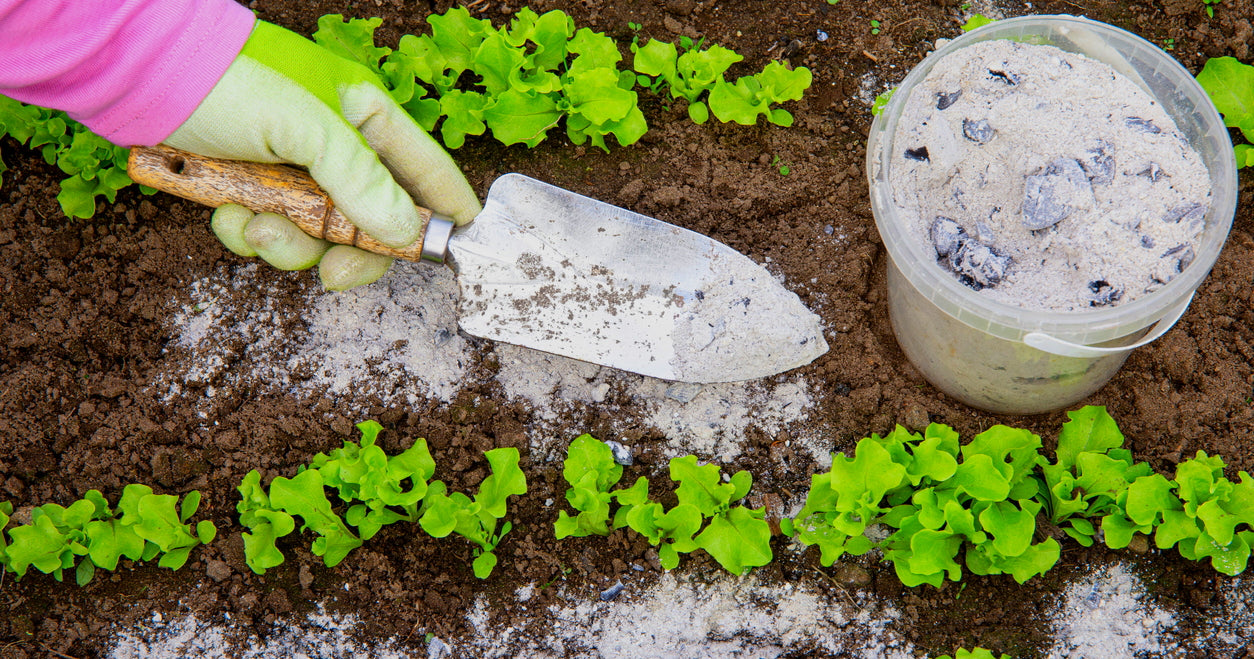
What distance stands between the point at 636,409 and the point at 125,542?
1.24 m

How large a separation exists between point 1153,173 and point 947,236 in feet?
1.39

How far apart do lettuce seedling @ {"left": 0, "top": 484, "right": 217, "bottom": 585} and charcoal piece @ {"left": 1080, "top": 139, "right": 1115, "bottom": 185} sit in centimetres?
213

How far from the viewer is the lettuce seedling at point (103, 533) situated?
1937 millimetres

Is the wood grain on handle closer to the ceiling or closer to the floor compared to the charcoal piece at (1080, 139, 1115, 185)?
closer to the ceiling

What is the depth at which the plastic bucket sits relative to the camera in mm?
1683

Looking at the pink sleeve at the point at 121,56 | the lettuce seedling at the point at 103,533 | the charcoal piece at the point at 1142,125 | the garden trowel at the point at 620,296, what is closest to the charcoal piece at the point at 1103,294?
the charcoal piece at the point at 1142,125

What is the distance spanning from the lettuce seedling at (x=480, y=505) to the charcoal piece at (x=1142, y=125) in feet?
4.96

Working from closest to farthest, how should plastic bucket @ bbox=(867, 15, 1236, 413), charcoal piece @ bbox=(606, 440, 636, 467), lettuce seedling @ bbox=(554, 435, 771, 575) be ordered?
1. plastic bucket @ bbox=(867, 15, 1236, 413)
2. lettuce seedling @ bbox=(554, 435, 771, 575)
3. charcoal piece @ bbox=(606, 440, 636, 467)

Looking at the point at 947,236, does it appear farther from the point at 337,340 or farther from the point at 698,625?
the point at 337,340

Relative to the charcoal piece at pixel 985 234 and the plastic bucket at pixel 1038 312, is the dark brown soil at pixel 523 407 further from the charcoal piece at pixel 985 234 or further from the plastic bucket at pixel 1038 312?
the charcoal piece at pixel 985 234

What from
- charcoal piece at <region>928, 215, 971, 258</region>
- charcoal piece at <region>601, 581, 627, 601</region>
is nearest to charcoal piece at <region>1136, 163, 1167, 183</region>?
charcoal piece at <region>928, 215, 971, 258</region>

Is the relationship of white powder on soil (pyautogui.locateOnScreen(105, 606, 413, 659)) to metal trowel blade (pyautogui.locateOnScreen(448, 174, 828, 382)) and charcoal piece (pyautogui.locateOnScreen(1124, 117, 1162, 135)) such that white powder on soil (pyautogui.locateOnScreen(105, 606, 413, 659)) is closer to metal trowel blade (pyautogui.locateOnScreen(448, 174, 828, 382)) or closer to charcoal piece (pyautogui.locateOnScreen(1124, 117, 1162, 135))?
metal trowel blade (pyautogui.locateOnScreen(448, 174, 828, 382))

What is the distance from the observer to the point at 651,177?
2330 mm

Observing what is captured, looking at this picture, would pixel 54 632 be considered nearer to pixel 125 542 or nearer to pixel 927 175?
pixel 125 542
